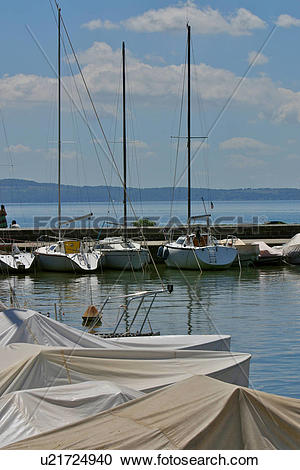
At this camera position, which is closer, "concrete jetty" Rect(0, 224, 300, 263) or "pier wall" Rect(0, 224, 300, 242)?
"concrete jetty" Rect(0, 224, 300, 263)

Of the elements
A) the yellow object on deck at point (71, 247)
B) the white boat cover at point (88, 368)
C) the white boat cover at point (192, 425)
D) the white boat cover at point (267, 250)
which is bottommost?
the white boat cover at point (267, 250)

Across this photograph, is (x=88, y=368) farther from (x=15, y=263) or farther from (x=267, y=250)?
(x=267, y=250)

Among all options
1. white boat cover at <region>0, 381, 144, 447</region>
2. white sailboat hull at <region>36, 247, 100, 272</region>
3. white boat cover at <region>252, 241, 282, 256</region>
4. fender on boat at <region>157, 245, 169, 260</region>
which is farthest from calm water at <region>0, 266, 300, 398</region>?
white boat cover at <region>0, 381, 144, 447</region>

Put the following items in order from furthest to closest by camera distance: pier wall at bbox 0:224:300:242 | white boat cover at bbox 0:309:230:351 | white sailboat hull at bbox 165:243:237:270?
pier wall at bbox 0:224:300:242 → white sailboat hull at bbox 165:243:237:270 → white boat cover at bbox 0:309:230:351

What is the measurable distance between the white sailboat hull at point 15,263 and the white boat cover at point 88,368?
24.2 m

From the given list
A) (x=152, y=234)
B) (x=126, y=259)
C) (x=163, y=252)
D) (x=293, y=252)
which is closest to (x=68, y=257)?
(x=126, y=259)

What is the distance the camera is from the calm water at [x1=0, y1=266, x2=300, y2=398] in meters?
15.3

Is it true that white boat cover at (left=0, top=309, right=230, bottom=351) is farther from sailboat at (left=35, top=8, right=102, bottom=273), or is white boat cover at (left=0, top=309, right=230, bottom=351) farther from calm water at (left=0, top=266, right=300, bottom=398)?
sailboat at (left=35, top=8, right=102, bottom=273)

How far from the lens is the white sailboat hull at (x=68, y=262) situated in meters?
33.2

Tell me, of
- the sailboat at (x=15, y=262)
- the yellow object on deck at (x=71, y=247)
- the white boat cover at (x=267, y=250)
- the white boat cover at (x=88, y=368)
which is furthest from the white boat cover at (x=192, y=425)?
the white boat cover at (x=267, y=250)

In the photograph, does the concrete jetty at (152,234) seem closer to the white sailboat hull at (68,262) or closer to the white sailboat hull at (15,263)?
the white sailboat hull at (15,263)

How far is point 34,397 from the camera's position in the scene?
7.00 m

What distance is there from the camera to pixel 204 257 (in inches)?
1330

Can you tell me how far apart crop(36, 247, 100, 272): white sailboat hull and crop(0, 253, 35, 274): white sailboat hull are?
0.66m
